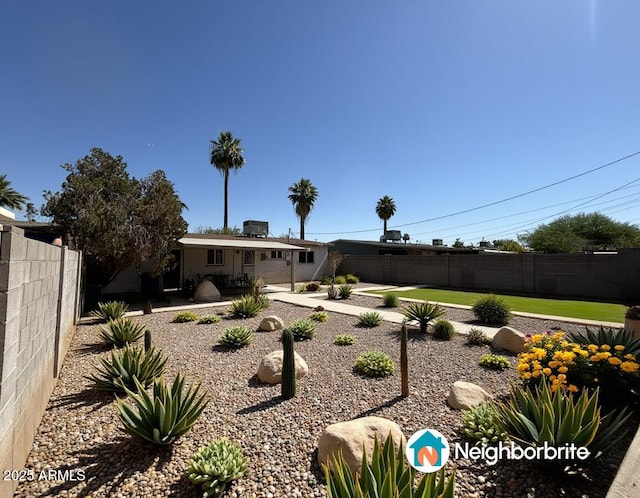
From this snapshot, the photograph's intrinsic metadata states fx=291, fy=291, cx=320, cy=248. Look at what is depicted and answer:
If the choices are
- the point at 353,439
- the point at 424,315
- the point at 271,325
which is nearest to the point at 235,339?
the point at 271,325

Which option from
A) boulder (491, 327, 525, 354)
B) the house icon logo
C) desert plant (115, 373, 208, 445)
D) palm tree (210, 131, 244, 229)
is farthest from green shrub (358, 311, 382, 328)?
palm tree (210, 131, 244, 229)

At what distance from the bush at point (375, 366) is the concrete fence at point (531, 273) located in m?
15.9

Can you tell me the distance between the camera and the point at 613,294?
50.0 ft

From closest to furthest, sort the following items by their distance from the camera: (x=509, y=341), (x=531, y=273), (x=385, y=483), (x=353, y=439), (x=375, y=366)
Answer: (x=385, y=483) → (x=353, y=439) → (x=375, y=366) → (x=509, y=341) → (x=531, y=273)

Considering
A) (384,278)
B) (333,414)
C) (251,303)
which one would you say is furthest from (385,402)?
(384,278)

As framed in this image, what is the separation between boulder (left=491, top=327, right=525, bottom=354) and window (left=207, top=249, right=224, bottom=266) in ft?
56.0

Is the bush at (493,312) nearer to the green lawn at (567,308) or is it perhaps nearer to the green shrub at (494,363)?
the green lawn at (567,308)

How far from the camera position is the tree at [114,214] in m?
10.7

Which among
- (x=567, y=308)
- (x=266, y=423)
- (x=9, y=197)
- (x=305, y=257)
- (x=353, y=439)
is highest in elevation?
(x=9, y=197)

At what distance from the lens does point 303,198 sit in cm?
3656

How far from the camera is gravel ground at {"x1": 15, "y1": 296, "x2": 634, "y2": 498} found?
116 inches

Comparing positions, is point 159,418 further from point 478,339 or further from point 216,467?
point 478,339

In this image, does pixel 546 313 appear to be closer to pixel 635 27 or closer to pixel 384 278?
pixel 635 27

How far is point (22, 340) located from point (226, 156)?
32.3 meters
